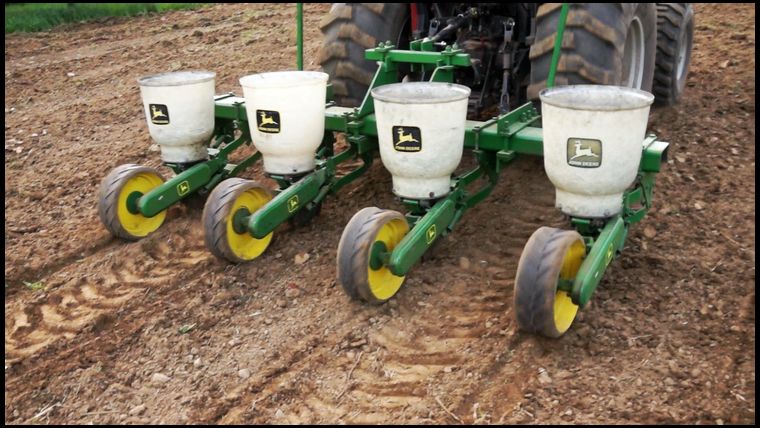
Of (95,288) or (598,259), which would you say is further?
(95,288)

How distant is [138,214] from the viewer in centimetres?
477

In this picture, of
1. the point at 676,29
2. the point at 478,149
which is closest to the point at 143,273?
the point at 478,149

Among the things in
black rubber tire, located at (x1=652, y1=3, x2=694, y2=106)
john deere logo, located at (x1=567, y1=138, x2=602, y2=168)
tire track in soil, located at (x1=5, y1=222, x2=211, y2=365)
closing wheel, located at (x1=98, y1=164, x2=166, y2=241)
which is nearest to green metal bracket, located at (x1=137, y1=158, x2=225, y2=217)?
closing wheel, located at (x1=98, y1=164, x2=166, y2=241)

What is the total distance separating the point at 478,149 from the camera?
432cm

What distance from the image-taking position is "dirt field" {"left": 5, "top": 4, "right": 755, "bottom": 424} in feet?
11.0

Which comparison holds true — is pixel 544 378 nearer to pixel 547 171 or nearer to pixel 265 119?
pixel 547 171

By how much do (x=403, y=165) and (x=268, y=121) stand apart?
0.82m

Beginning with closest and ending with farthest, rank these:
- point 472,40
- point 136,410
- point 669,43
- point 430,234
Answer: point 136,410
point 430,234
point 472,40
point 669,43

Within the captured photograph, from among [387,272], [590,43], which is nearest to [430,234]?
[387,272]

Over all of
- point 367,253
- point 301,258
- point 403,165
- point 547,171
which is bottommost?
point 301,258

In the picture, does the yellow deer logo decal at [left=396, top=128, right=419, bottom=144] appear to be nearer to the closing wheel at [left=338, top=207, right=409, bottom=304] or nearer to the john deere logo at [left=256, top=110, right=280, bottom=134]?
the closing wheel at [left=338, top=207, right=409, bottom=304]

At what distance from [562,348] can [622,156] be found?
86 centimetres

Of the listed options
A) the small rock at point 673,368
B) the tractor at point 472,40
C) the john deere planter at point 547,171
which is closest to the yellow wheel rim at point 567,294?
the john deere planter at point 547,171

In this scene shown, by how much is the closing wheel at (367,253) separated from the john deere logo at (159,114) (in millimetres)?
1413
